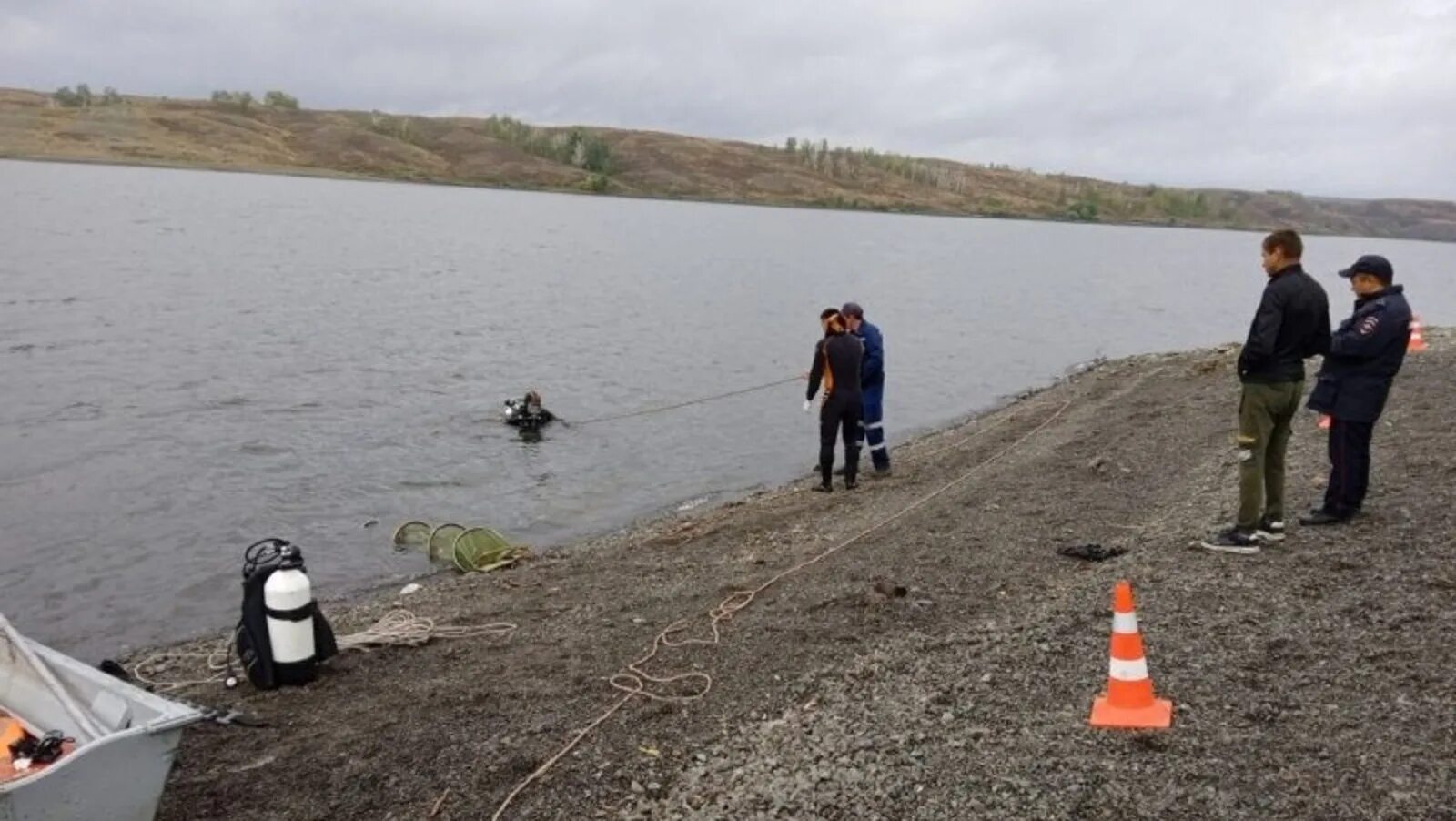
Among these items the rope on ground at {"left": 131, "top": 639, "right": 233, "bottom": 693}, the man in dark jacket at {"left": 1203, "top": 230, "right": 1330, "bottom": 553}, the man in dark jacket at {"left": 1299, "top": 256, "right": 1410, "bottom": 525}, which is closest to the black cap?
the man in dark jacket at {"left": 1299, "top": 256, "right": 1410, "bottom": 525}

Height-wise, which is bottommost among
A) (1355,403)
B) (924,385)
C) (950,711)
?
(924,385)

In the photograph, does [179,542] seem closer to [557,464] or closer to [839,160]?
[557,464]

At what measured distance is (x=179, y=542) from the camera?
1438 cm

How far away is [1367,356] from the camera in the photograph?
27.8ft

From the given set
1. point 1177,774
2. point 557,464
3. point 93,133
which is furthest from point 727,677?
point 93,133

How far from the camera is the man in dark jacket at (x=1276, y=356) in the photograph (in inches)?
320

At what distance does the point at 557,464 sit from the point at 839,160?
175 metres

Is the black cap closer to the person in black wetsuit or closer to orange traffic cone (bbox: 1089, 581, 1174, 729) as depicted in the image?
orange traffic cone (bbox: 1089, 581, 1174, 729)

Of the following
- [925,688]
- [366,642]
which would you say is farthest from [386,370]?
[925,688]

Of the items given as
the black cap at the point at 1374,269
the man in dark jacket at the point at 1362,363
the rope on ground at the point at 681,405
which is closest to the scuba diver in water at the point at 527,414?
the rope on ground at the point at 681,405

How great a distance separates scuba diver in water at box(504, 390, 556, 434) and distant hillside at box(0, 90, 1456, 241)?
118 m

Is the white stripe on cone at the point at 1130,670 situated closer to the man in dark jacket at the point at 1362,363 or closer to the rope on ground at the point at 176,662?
the man in dark jacket at the point at 1362,363

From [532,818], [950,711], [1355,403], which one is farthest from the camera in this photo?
[1355,403]

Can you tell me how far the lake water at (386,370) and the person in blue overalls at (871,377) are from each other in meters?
3.69
